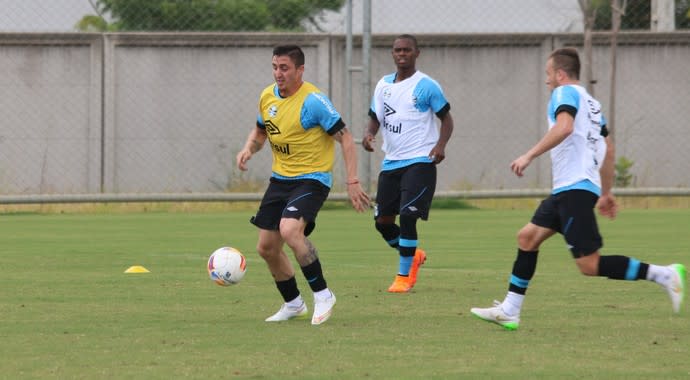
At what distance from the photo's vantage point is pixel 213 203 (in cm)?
1922

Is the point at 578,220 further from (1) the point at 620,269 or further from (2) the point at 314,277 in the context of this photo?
(2) the point at 314,277

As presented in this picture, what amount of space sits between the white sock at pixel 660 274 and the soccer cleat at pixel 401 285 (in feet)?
7.80

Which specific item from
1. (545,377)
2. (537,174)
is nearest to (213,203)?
(537,174)

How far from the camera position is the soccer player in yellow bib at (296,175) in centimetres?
832

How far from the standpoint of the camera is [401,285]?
998 cm

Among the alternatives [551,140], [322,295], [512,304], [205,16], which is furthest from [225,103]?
[551,140]

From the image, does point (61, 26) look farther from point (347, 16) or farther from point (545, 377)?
point (545, 377)

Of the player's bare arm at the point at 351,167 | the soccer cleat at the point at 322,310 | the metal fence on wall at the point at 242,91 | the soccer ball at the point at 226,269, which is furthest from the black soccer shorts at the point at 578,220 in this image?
the metal fence on wall at the point at 242,91

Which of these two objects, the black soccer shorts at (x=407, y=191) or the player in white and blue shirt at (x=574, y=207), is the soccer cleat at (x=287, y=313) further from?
the black soccer shorts at (x=407, y=191)

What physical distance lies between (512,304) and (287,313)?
140 cm

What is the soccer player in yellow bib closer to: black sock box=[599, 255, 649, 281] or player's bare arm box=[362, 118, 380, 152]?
black sock box=[599, 255, 649, 281]

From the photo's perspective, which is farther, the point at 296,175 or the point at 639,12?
the point at 639,12

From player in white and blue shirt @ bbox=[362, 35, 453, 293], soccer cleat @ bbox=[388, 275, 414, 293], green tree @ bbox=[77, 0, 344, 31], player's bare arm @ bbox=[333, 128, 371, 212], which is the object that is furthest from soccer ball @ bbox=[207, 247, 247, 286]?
green tree @ bbox=[77, 0, 344, 31]

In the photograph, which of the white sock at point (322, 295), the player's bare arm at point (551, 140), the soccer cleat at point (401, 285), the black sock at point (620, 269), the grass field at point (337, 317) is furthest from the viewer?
the soccer cleat at point (401, 285)
